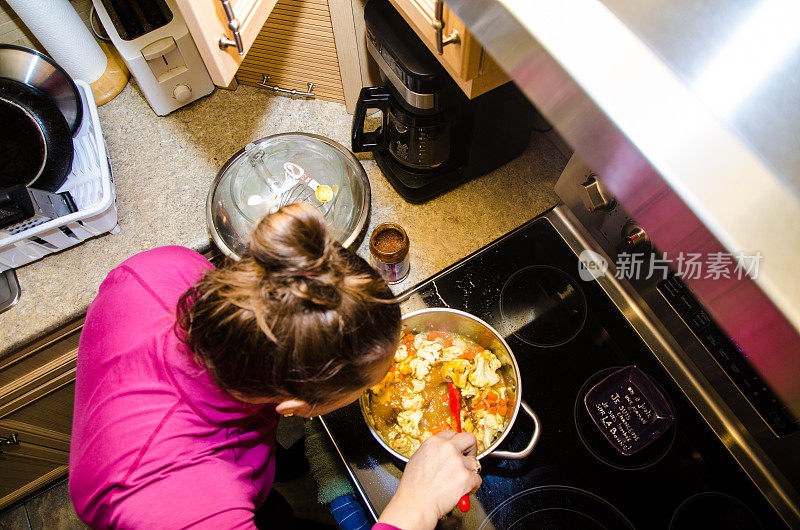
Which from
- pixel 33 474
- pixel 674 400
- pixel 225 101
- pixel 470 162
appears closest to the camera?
pixel 674 400

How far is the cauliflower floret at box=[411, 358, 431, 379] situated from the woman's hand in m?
0.16

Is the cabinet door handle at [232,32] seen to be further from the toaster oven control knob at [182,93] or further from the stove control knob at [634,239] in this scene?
the stove control knob at [634,239]

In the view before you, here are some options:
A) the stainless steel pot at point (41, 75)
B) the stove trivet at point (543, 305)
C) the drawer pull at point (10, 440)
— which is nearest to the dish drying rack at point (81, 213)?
the stainless steel pot at point (41, 75)

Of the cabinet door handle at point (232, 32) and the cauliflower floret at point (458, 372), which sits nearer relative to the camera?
the cabinet door handle at point (232, 32)

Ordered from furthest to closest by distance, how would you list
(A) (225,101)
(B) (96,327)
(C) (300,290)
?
(A) (225,101) → (B) (96,327) → (C) (300,290)

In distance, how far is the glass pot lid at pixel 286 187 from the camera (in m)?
0.90

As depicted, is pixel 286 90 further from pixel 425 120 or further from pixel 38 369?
pixel 38 369

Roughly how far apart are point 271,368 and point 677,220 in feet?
1.35

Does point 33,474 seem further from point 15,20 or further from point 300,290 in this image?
point 300,290

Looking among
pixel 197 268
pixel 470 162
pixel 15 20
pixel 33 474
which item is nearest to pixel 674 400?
pixel 470 162

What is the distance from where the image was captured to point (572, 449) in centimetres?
79

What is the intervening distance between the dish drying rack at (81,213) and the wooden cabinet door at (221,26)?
0.47 m

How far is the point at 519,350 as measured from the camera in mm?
865

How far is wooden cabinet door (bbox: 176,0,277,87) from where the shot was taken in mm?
518
